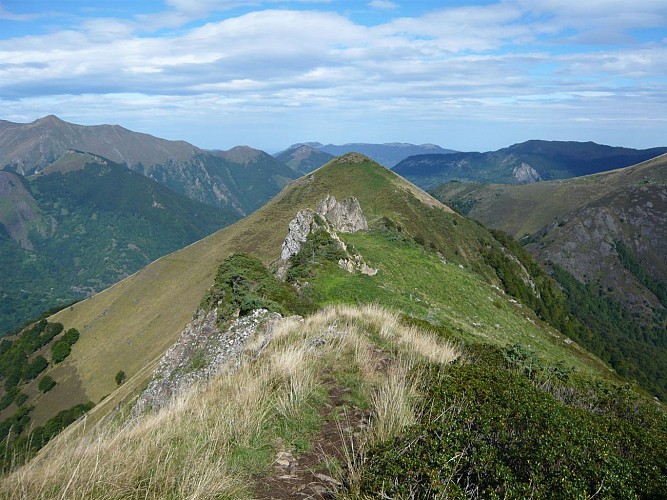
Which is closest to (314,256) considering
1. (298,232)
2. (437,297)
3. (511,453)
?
(437,297)

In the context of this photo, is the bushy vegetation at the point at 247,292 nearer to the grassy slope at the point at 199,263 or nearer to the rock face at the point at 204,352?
the rock face at the point at 204,352

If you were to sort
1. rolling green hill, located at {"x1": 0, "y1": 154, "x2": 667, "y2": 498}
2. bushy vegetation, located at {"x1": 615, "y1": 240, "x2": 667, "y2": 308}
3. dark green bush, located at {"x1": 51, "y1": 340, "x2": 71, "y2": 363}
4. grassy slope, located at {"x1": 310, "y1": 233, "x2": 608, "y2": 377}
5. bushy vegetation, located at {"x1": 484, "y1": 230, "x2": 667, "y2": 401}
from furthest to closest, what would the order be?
bushy vegetation, located at {"x1": 615, "y1": 240, "x2": 667, "y2": 308} < dark green bush, located at {"x1": 51, "y1": 340, "x2": 71, "y2": 363} < bushy vegetation, located at {"x1": 484, "y1": 230, "x2": 667, "y2": 401} < grassy slope, located at {"x1": 310, "y1": 233, "x2": 608, "y2": 377} < rolling green hill, located at {"x1": 0, "y1": 154, "x2": 667, "y2": 498}

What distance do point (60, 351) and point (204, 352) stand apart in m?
79.4

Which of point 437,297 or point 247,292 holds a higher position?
point 247,292

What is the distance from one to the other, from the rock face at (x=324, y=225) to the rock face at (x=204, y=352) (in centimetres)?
971

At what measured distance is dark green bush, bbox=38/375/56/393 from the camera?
73.8 meters

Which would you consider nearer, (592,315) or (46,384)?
(46,384)

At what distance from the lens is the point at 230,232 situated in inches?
3327

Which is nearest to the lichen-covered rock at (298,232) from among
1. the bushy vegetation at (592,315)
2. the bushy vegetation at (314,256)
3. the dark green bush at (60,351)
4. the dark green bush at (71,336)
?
the bushy vegetation at (314,256)

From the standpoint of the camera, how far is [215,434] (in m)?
5.84

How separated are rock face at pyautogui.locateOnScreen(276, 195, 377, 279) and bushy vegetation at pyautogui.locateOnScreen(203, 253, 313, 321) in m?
5.63

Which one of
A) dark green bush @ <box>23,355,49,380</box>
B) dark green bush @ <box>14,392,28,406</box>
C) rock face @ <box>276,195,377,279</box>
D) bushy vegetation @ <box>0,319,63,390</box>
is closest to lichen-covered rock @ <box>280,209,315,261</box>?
rock face @ <box>276,195,377,279</box>

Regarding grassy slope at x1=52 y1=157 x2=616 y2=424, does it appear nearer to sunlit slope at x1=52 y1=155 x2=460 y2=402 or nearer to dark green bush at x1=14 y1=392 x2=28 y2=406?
sunlit slope at x1=52 y1=155 x2=460 y2=402

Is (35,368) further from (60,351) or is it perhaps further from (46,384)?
(46,384)
